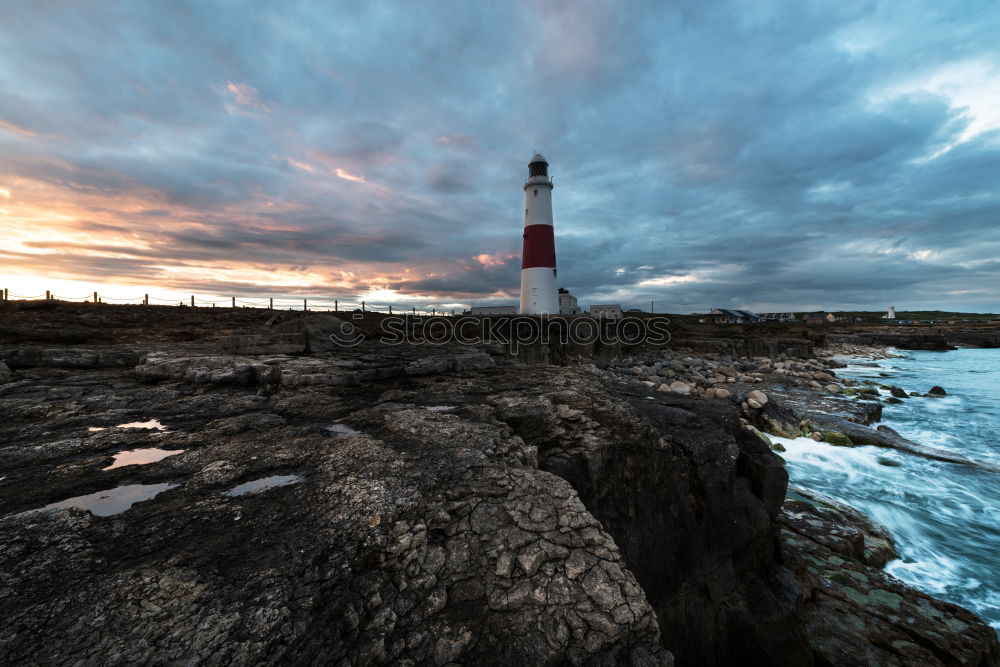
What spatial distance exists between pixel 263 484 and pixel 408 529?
1211mm

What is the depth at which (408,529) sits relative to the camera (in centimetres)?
231

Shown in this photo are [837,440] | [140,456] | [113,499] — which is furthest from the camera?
[837,440]

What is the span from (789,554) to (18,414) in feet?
32.4

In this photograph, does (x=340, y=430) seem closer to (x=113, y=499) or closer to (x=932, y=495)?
(x=113, y=499)

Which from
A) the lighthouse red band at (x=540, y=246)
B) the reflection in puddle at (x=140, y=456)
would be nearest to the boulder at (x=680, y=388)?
the lighthouse red band at (x=540, y=246)

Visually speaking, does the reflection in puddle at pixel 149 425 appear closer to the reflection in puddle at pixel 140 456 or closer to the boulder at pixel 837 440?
the reflection in puddle at pixel 140 456

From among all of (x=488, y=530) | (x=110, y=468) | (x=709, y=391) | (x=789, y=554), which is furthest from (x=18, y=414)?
(x=709, y=391)

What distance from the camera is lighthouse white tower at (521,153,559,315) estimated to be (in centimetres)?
3130

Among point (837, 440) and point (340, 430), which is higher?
point (340, 430)

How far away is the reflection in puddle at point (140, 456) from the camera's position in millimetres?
3053

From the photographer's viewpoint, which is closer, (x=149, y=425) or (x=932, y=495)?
(x=149, y=425)

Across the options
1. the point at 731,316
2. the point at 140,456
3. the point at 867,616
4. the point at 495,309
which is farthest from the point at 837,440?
the point at 731,316

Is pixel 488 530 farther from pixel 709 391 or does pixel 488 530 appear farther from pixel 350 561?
pixel 709 391

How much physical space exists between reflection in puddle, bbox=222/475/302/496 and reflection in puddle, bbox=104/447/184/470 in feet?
3.39
